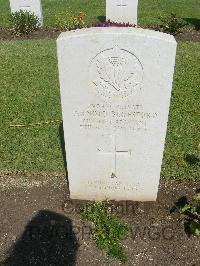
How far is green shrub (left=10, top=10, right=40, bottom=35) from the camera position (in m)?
11.3

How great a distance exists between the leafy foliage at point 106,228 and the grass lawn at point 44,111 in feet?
3.40

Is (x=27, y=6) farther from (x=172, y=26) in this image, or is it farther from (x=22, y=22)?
(x=172, y=26)

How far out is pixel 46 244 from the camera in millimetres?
4031

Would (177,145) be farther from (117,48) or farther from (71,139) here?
(117,48)

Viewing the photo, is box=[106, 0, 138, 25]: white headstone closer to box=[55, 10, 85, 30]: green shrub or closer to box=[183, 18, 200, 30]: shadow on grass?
box=[55, 10, 85, 30]: green shrub

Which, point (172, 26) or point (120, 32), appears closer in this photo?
point (120, 32)

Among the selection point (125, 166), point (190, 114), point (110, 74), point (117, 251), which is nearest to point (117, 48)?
point (110, 74)

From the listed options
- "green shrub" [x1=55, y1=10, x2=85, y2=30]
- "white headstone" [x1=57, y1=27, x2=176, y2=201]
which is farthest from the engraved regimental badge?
"green shrub" [x1=55, y1=10, x2=85, y2=30]

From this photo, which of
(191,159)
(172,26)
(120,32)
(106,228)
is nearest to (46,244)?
(106,228)

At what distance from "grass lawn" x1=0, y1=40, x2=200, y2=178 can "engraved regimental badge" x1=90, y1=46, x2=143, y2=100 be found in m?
1.92

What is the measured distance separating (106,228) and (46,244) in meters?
0.69

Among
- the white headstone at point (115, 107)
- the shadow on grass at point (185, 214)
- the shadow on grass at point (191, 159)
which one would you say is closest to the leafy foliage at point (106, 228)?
the white headstone at point (115, 107)

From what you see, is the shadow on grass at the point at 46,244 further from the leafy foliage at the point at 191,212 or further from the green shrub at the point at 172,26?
the green shrub at the point at 172,26

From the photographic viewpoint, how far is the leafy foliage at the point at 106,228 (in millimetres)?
3941
